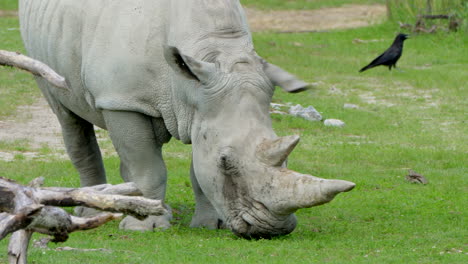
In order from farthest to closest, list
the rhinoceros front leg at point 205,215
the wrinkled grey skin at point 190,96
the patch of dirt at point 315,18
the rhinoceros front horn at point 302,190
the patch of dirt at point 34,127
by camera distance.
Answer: the patch of dirt at point 315,18, the patch of dirt at point 34,127, the rhinoceros front leg at point 205,215, the wrinkled grey skin at point 190,96, the rhinoceros front horn at point 302,190

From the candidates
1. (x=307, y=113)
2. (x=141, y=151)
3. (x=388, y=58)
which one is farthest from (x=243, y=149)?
(x=388, y=58)

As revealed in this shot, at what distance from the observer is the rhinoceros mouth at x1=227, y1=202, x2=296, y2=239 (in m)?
6.47

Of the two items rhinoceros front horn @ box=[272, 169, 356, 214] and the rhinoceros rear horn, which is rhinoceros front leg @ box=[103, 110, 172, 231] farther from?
rhinoceros front horn @ box=[272, 169, 356, 214]

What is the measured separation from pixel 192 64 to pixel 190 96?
0.29m

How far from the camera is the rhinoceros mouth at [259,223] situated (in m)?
6.47

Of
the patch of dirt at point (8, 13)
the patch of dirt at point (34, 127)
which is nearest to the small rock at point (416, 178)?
the patch of dirt at point (34, 127)

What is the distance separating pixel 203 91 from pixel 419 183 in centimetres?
431

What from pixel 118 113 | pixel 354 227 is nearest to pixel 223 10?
pixel 118 113

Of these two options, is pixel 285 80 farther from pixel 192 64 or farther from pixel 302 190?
pixel 302 190

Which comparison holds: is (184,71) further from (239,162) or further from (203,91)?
(239,162)

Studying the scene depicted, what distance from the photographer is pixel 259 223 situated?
21.5 ft

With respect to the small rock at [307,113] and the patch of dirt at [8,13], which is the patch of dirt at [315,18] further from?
the small rock at [307,113]

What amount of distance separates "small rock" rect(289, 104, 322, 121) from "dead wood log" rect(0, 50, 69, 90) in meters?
9.93

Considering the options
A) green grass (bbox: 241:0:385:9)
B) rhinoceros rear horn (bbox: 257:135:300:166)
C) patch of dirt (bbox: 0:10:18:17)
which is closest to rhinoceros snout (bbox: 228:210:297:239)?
rhinoceros rear horn (bbox: 257:135:300:166)
